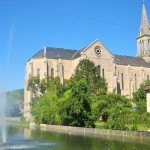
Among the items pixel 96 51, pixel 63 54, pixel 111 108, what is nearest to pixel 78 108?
pixel 111 108

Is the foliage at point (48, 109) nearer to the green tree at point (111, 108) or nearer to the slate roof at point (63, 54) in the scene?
the green tree at point (111, 108)

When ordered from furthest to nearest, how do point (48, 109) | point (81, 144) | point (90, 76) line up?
1. point (90, 76)
2. point (48, 109)
3. point (81, 144)

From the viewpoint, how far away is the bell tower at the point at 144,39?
110 meters

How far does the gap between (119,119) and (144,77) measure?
68.6m

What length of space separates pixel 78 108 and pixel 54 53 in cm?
4480

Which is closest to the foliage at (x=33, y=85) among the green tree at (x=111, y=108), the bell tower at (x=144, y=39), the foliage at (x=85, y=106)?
the foliage at (x=85, y=106)

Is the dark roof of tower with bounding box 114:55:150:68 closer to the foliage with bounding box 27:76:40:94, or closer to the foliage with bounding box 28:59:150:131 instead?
the foliage with bounding box 28:59:150:131

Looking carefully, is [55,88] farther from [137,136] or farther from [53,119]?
[137,136]

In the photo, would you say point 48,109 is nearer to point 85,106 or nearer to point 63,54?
point 85,106

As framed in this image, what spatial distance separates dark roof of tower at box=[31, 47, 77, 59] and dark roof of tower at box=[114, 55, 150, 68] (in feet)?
55.6

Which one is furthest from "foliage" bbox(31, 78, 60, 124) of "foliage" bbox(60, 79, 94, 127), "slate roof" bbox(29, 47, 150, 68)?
"slate roof" bbox(29, 47, 150, 68)

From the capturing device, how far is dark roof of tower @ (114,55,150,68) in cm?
9919

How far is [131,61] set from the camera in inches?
4055

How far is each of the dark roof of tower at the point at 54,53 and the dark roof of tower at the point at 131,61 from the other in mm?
16947
